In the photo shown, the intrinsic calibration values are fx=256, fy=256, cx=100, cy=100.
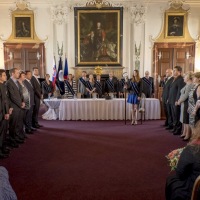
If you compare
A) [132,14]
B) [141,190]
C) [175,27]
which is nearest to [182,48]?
[175,27]

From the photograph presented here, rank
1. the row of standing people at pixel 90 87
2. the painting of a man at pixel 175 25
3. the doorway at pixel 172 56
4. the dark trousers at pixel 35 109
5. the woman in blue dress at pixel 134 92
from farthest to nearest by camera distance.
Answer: the doorway at pixel 172 56 < the painting of a man at pixel 175 25 < the row of standing people at pixel 90 87 < the woman in blue dress at pixel 134 92 < the dark trousers at pixel 35 109

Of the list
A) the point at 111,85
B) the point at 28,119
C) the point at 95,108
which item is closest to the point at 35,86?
the point at 28,119

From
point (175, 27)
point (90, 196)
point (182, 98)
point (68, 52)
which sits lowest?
point (90, 196)

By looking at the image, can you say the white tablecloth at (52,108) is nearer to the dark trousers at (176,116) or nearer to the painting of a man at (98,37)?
the painting of a man at (98,37)

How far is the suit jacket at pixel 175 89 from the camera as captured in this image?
6949mm

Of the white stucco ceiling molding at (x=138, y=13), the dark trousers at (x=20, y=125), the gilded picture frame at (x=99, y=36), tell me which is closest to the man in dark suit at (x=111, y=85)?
the gilded picture frame at (x=99, y=36)

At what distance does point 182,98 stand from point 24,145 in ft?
13.2

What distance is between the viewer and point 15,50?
1211cm

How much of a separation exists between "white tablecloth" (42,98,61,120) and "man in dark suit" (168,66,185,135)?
3987 millimetres

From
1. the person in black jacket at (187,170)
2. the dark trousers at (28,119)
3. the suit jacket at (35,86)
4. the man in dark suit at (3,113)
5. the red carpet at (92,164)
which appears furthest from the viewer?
the suit jacket at (35,86)

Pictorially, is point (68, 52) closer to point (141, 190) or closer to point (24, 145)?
point (24, 145)

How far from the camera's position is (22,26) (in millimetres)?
11859

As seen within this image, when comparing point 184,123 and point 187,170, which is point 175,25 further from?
point 187,170

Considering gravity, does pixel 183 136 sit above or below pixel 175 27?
below
